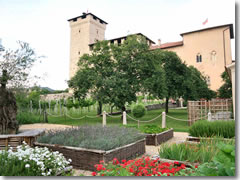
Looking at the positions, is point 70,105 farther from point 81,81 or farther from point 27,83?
point 27,83

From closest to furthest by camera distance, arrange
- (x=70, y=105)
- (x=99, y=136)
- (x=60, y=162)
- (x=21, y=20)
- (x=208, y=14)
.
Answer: (x=60, y=162)
(x=208, y=14)
(x=21, y=20)
(x=99, y=136)
(x=70, y=105)

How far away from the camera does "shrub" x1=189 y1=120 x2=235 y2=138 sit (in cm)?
391

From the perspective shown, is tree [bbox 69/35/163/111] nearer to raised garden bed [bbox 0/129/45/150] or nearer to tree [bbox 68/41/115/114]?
tree [bbox 68/41/115/114]

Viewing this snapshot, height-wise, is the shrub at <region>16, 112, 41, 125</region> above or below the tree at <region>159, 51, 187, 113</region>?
below

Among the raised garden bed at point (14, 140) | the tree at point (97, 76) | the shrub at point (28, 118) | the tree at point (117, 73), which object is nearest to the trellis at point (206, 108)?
the tree at point (117, 73)

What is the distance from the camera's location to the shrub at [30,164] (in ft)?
7.78

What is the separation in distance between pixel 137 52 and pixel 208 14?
7.05 metres

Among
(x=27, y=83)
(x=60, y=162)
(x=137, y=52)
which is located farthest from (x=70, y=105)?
(x=60, y=162)

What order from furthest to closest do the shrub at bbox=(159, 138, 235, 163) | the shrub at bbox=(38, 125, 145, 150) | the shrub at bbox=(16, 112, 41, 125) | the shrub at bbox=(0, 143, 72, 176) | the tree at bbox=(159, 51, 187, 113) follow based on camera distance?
the tree at bbox=(159, 51, 187, 113)
the shrub at bbox=(16, 112, 41, 125)
the shrub at bbox=(38, 125, 145, 150)
the shrub at bbox=(159, 138, 235, 163)
the shrub at bbox=(0, 143, 72, 176)

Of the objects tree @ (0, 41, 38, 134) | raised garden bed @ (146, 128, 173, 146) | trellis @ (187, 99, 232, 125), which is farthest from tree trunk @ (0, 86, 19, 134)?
trellis @ (187, 99, 232, 125)

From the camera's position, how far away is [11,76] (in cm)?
404

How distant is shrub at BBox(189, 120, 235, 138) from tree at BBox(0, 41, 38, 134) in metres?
4.07

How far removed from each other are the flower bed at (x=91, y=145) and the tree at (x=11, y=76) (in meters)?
1.16

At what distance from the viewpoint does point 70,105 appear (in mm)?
12773
